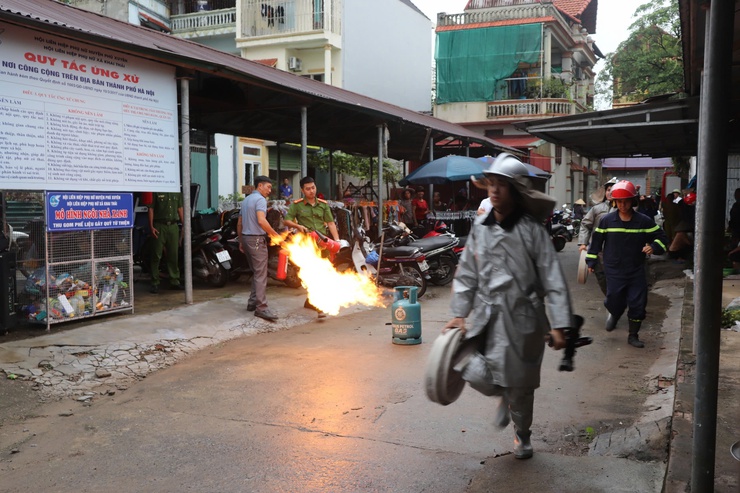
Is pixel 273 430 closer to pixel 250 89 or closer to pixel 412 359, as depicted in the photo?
pixel 412 359

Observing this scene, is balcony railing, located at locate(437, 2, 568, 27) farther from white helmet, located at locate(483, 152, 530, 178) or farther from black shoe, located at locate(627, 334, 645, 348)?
white helmet, located at locate(483, 152, 530, 178)

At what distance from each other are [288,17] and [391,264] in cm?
1863

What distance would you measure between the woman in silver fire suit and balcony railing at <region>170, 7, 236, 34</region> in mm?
25999

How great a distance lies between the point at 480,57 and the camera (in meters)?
Answer: 32.2

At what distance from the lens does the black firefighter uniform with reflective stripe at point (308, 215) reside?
9.69 m

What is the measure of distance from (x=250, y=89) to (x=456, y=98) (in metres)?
22.1

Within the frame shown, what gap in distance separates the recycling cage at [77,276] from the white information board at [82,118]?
62 cm

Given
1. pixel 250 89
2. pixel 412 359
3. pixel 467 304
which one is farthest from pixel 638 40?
pixel 467 304

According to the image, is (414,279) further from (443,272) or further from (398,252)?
(443,272)

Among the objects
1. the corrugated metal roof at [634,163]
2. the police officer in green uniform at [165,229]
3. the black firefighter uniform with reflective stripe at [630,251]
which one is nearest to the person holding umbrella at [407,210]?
the police officer in green uniform at [165,229]

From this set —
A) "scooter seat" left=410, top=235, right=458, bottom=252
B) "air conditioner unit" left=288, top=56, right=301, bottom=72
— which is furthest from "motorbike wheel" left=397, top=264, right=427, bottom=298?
"air conditioner unit" left=288, top=56, right=301, bottom=72

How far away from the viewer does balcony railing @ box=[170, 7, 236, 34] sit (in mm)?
27594

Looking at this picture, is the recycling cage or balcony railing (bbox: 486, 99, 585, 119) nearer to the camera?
the recycling cage

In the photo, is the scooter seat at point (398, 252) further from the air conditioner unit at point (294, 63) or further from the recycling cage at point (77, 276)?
the air conditioner unit at point (294, 63)
